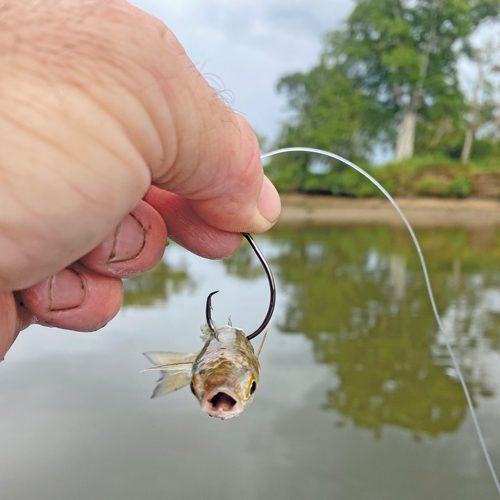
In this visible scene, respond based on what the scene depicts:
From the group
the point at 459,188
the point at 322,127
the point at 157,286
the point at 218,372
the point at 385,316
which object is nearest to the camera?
the point at 218,372

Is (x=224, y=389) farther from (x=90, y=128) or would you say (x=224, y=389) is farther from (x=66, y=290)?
(x=66, y=290)

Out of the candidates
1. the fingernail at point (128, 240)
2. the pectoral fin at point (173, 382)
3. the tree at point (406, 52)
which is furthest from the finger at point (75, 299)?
the tree at point (406, 52)

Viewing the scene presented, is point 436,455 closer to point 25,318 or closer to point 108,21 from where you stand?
point 25,318

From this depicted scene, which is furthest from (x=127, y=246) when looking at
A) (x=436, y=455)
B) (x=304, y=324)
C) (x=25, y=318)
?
(x=304, y=324)

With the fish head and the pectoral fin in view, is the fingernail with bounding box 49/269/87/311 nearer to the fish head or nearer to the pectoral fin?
the pectoral fin

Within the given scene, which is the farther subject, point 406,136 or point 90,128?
point 406,136

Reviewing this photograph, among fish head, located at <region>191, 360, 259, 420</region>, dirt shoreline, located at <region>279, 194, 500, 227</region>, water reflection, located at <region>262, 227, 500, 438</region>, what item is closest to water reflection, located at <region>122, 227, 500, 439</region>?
water reflection, located at <region>262, 227, 500, 438</region>

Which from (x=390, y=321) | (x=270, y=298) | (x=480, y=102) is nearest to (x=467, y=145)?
(x=480, y=102)

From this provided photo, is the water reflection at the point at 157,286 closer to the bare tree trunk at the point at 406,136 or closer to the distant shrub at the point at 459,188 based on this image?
the distant shrub at the point at 459,188
